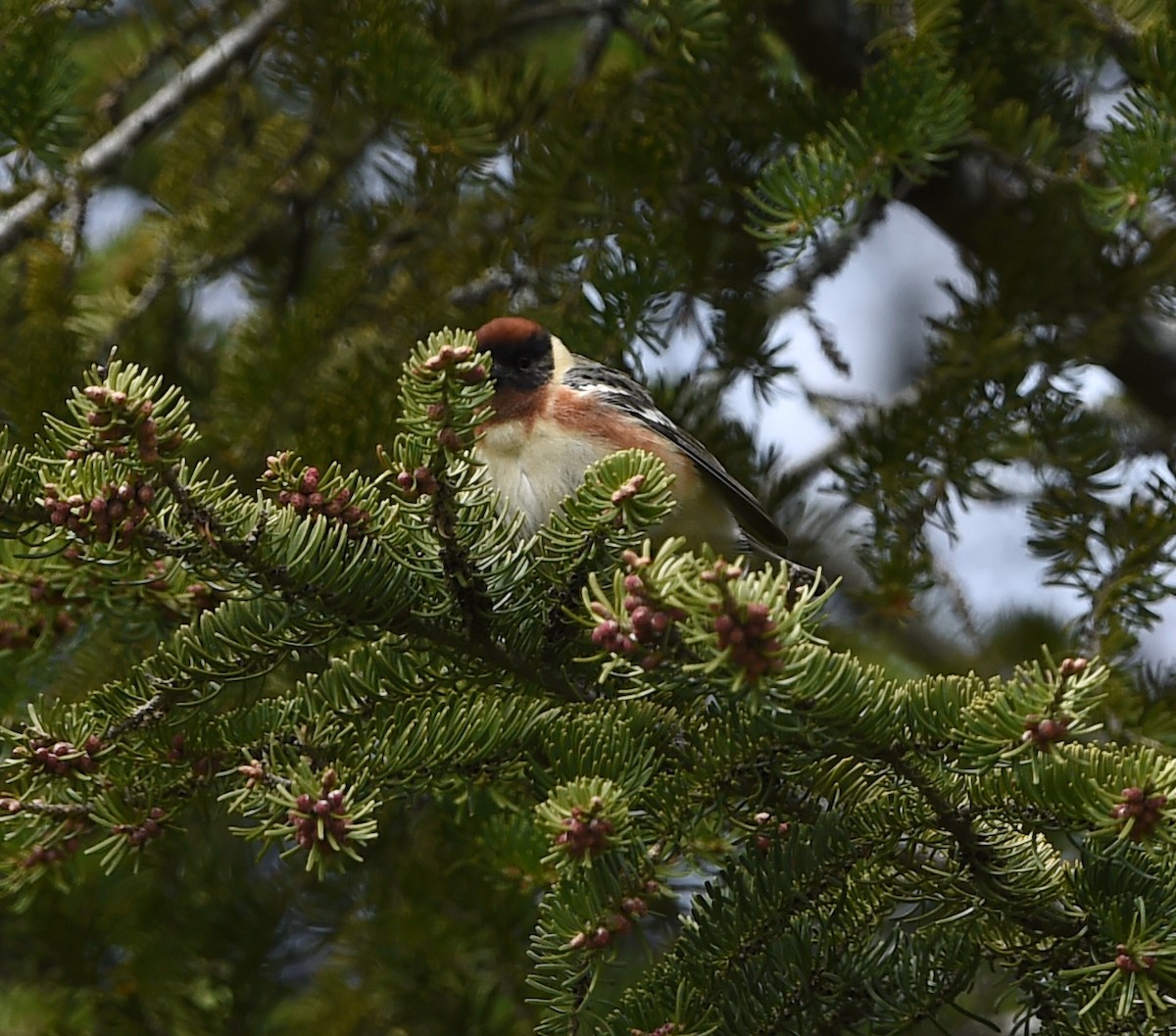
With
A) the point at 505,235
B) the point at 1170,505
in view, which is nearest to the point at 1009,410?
the point at 1170,505

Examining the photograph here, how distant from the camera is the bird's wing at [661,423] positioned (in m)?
2.93

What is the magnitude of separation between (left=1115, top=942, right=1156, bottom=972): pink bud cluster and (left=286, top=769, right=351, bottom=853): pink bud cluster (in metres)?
0.84

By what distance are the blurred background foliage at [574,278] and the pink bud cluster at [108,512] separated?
39.0 inches

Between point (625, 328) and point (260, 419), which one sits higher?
point (625, 328)

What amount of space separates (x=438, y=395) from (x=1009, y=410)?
1.70 m

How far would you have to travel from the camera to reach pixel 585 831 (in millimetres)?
1374

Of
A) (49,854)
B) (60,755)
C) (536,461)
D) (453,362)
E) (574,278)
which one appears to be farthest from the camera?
(574,278)

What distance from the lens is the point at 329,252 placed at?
4.18 m

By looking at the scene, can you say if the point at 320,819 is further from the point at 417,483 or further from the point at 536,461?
the point at 536,461

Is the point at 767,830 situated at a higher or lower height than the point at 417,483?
lower

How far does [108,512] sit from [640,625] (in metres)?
0.59

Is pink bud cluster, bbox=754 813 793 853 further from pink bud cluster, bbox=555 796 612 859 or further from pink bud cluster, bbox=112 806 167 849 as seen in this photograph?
pink bud cluster, bbox=112 806 167 849

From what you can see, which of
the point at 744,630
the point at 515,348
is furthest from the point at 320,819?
the point at 515,348

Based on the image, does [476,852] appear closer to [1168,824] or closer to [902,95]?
[1168,824]
